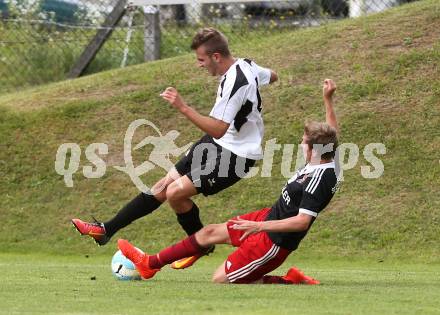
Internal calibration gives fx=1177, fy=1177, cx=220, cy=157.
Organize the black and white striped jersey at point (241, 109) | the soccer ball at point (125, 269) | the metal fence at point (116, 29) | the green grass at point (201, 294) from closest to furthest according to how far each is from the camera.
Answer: the green grass at point (201, 294) → the black and white striped jersey at point (241, 109) → the soccer ball at point (125, 269) → the metal fence at point (116, 29)

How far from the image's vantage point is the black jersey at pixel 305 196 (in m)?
8.33

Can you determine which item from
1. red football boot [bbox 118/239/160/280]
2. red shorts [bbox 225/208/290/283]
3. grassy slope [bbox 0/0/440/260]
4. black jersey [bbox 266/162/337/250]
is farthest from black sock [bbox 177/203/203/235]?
grassy slope [bbox 0/0/440/260]

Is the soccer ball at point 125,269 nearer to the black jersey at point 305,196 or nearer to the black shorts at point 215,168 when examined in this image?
the black shorts at point 215,168

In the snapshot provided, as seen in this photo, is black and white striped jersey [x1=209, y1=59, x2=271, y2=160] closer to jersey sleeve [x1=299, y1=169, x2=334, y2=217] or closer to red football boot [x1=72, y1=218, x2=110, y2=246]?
jersey sleeve [x1=299, y1=169, x2=334, y2=217]

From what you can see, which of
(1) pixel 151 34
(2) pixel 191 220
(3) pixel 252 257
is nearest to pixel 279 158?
(1) pixel 151 34

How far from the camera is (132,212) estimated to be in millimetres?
9695

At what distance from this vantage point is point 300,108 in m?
15.3

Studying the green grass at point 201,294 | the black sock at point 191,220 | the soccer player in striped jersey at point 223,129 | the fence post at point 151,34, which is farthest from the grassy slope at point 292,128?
the soccer player in striped jersey at point 223,129

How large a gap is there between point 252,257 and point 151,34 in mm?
9609

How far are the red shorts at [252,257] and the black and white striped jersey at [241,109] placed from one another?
0.65 metres

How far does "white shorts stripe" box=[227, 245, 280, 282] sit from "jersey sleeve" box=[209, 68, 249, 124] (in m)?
1.03

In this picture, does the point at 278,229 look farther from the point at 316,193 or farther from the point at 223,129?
the point at 223,129

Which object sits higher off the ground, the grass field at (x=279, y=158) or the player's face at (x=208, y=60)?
the player's face at (x=208, y=60)

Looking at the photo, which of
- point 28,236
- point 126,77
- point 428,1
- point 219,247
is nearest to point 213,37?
point 219,247
